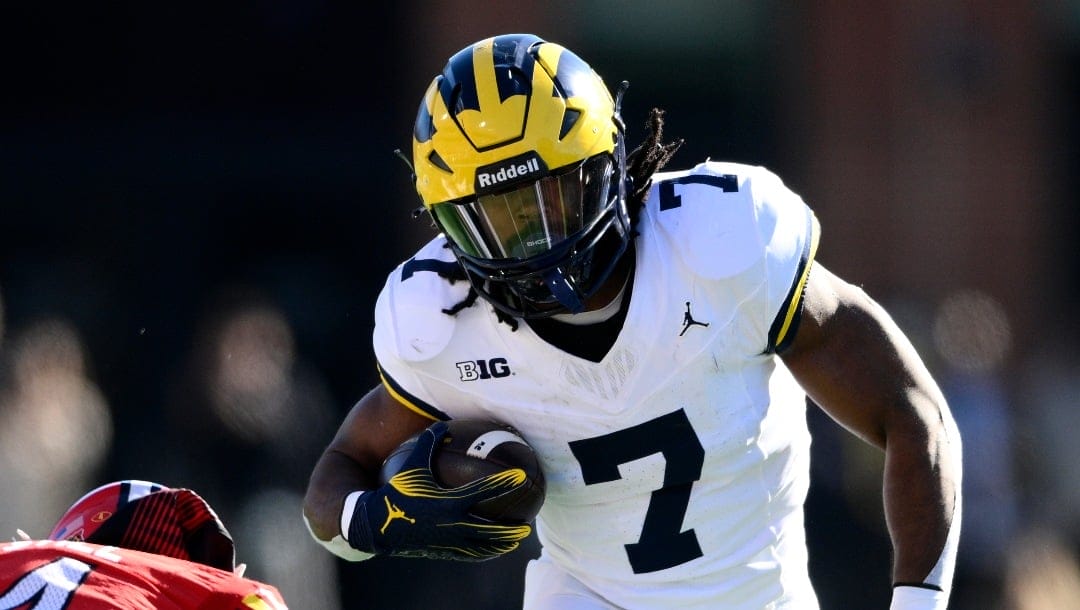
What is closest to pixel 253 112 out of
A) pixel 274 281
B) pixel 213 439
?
pixel 274 281

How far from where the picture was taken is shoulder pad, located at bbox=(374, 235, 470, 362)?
2691 millimetres

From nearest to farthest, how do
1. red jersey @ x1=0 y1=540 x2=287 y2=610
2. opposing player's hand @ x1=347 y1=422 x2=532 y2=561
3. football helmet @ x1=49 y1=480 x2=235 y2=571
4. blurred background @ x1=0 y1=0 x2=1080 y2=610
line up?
1. red jersey @ x1=0 y1=540 x2=287 y2=610
2. football helmet @ x1=49 y1=480 x2=235 y2=571
3. opposing player's hand @ x1=347 y1=422 x2=532 y2=561
4. blurred background @ x1=0 y1=0 x2=1080 y2=610

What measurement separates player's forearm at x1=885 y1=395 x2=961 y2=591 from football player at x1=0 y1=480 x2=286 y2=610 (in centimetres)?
116

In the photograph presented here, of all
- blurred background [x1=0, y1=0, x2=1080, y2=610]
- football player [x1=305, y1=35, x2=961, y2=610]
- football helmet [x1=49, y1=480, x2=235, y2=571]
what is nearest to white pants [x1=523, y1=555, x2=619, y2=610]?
football player [x1=305, y1=35, x2=961, y2=610]

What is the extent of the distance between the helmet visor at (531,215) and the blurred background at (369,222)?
2.74 m

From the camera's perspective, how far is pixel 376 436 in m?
2.86

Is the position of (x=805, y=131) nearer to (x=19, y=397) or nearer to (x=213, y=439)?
(x=213, y=439)

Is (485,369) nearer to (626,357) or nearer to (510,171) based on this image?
(626,357)

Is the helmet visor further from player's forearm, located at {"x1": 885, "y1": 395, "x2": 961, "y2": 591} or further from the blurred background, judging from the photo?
the blurred background

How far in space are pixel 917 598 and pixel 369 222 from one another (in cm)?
389

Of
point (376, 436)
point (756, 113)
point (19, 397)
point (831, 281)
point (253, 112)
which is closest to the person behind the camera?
point (831, 281)

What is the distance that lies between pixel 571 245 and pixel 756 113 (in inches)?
173

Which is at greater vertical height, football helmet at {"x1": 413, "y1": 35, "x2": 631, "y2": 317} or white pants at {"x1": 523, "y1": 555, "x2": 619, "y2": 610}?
football helmet at {"x1": 413, "y1": 35, "x2": 631, "y2": 317}

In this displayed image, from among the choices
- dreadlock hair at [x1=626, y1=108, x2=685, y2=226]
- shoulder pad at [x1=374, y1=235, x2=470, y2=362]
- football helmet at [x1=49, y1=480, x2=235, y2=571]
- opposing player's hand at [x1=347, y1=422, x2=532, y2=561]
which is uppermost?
dreadlock hair at [x1=626, y1=108, x2=685, y2=226]
